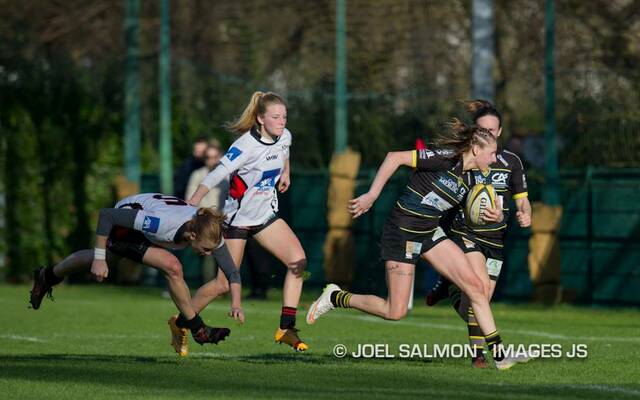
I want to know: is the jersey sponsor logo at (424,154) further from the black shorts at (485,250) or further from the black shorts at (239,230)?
the black shorts at (239,230)

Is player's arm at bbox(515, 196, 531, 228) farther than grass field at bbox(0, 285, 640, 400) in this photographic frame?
Yes

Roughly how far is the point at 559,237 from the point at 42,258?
335 inches

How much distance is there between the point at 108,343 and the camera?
46.2 ft

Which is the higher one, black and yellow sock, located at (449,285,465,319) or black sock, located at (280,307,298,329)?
black and yellow sock, located at (449,285,465,319)

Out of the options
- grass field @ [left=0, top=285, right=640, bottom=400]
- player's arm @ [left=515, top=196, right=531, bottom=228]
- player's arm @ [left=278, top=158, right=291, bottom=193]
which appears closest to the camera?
grass field @ [left=0, top=285, right=640, bottom=400]

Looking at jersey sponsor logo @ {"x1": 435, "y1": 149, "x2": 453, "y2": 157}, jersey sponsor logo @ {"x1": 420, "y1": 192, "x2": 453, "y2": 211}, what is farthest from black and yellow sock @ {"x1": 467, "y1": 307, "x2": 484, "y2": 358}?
jersey sponsor logo @ {"x1": 435, "y1": 149, "x2": 453, "y2": 157}

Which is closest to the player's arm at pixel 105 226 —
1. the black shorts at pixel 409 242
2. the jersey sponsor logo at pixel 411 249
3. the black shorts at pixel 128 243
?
the black shorts at pixel 128 243

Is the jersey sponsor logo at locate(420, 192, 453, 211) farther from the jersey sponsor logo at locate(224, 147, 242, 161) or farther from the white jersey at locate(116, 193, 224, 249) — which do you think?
the jersey sponsor logo at locate(224, 147, 242, 161)

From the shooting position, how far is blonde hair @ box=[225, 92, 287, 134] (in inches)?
481

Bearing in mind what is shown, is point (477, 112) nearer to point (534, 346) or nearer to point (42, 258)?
point (534, 346)

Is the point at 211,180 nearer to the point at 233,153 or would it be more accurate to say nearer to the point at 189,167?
the point at 233,153

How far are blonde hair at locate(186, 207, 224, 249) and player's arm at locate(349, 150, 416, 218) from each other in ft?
3.12

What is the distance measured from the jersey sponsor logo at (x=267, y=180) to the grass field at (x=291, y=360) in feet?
4.38

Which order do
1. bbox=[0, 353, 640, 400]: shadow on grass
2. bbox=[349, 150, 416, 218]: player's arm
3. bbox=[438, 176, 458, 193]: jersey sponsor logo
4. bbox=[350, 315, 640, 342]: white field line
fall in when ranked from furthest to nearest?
bbox=[350, 315, 640, 342]: white field line → bbox=[438, 176, 458, 193]: jersey sponsor logo → bbox=[349, 150, 416, 218]: player's arm → bbox=[0, 353, 640, 400]: shadow on grass
